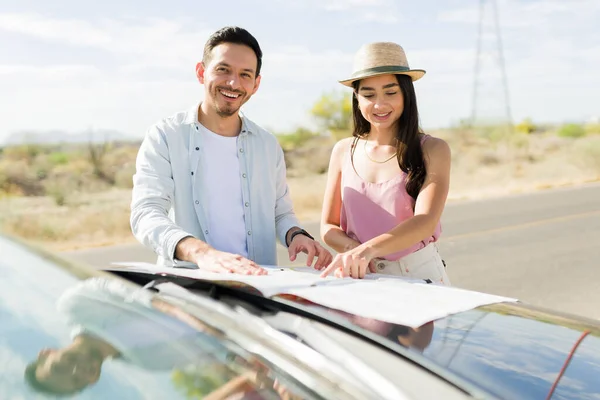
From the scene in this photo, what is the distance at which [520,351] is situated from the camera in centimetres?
164

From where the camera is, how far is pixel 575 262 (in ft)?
27.9

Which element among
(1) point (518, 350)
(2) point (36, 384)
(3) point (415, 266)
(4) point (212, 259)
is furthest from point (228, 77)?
(2) point (36, 384)

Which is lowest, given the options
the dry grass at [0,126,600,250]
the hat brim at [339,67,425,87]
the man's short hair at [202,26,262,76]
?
the dry grass at [0,126,600,250]

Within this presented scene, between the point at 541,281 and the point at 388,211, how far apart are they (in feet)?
16.9

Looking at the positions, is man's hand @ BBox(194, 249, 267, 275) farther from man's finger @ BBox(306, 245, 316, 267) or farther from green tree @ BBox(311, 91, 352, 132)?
green tree @ BBox(311, 91, 352, 132)

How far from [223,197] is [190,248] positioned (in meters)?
0.47

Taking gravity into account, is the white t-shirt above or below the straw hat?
below

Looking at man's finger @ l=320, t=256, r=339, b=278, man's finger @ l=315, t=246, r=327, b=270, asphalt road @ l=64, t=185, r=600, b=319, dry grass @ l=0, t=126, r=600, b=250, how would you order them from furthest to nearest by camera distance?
dry grass @ l=0, t=126, r=600, b=250 → asphalt road @ l=64, t=185, r=600, b=319 → man's finger @ l=315, t=246, r=327, b=270 → man's finger @ l=320, t=256, r=339, b=278

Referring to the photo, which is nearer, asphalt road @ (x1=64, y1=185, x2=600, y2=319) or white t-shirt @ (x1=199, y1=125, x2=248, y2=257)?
white t-shirt @ (x1=199, y1=125, x2=248, y2=257)

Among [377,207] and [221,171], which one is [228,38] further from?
[377,207]

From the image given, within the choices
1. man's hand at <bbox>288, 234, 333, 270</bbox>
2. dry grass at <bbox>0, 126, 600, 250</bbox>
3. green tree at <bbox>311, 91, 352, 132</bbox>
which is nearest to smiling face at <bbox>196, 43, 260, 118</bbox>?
man's hand at <bbox>288, 234, 333, 270</bbox>

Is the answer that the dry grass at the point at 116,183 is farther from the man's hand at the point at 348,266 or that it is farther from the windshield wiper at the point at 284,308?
the windshield wiper at the point at 284,308

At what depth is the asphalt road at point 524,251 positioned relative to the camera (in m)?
7.08

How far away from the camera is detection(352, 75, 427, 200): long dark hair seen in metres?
2.87
